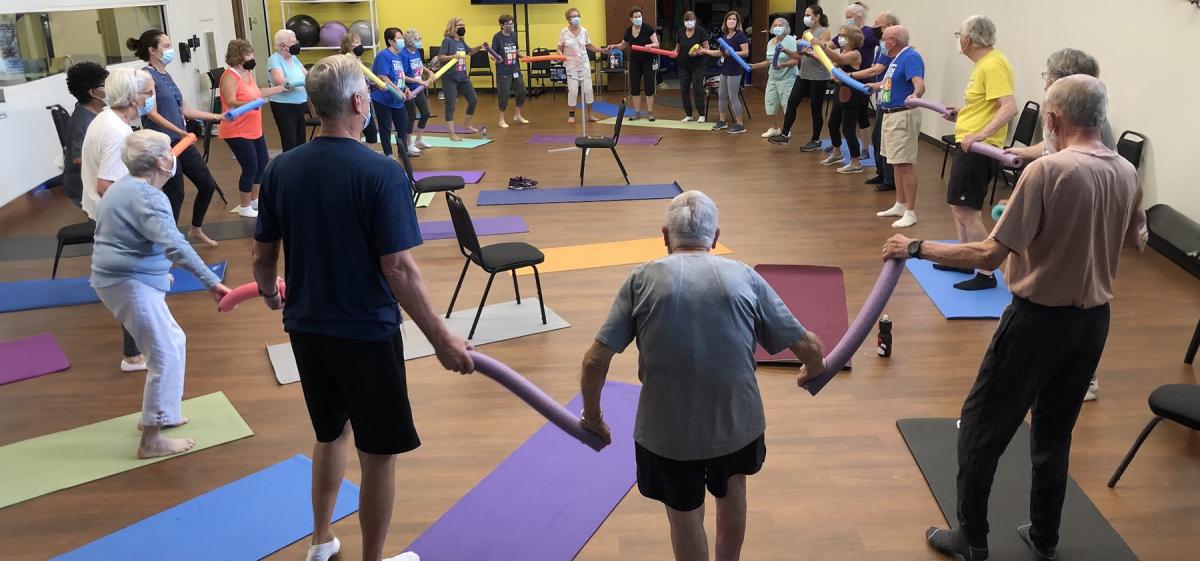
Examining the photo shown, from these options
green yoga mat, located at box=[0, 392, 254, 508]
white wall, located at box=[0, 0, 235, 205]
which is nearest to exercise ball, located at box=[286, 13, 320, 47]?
white wall, located at box=[0, 0, 235, 205]

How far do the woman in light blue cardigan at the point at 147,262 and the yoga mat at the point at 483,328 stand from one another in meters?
0.89

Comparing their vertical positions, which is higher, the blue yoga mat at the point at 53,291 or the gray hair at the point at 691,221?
the gray hair at the point at 691,221

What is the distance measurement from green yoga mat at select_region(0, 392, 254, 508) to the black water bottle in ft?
11.0

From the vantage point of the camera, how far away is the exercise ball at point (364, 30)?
1475 centimetres

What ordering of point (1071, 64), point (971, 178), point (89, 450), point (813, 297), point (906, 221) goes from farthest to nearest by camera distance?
point (906, 221) → point (971, 178) → point (813, 297) → point (1071, 64) → point (89, 450)

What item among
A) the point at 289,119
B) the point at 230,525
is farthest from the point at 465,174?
the point at 230,525

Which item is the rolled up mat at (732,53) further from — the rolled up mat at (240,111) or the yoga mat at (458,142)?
the rolled up mat at (240,111)

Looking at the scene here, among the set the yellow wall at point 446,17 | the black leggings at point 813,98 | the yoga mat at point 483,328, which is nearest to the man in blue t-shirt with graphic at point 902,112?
the black leggings at point 813,98

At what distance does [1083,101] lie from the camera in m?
2.77

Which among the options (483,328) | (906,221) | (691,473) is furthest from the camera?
(906,221)

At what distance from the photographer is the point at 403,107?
391 inches

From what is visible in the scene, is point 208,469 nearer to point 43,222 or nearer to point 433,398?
point 433,398

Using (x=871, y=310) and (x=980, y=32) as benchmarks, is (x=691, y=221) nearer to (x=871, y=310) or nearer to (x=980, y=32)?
(x=871, y=310)

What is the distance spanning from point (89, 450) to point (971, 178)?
5273 millimetres
